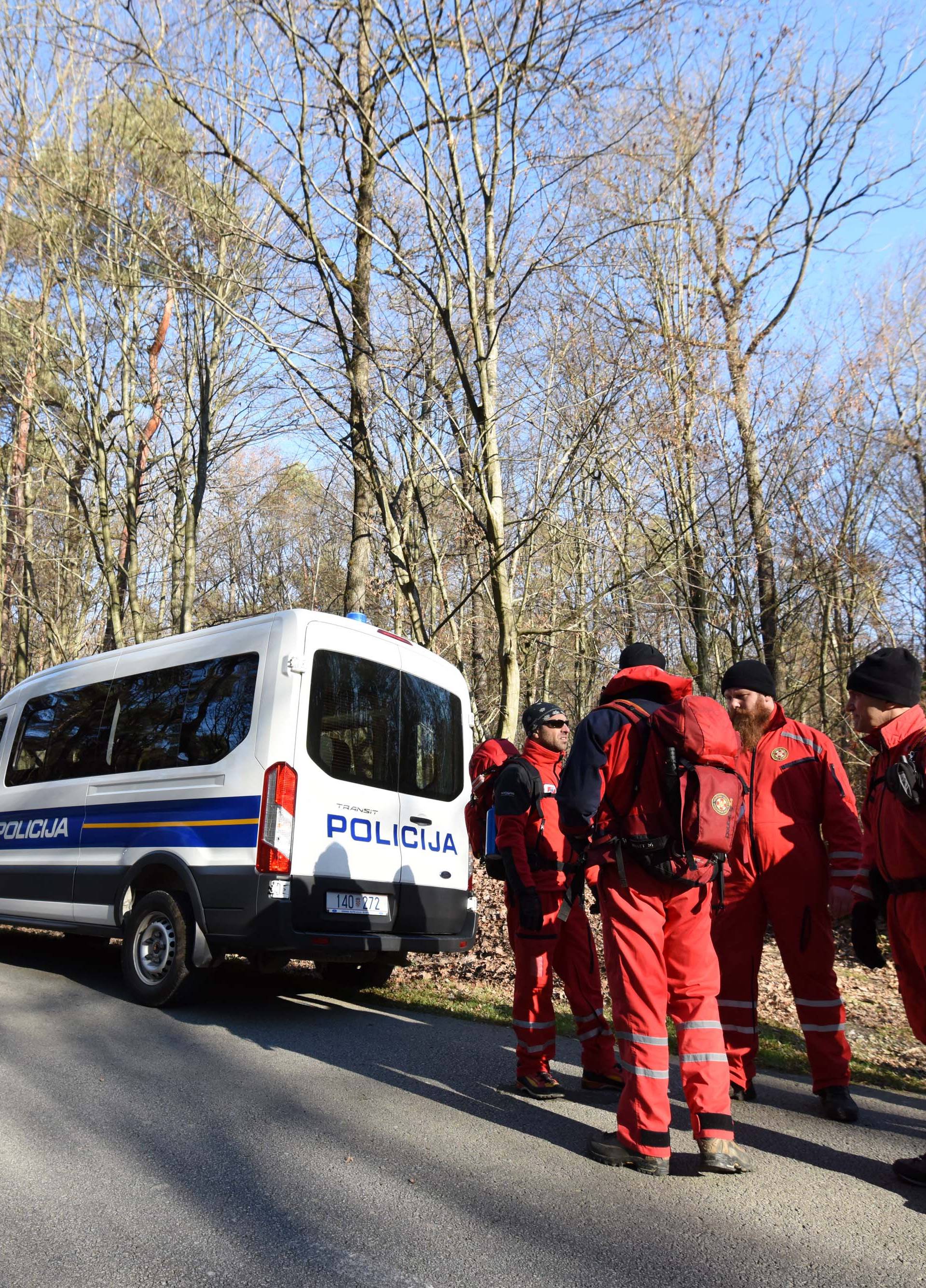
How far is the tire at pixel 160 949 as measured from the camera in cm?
612

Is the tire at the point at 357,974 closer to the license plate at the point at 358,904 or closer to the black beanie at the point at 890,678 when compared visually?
the license plate at the point at 358,904

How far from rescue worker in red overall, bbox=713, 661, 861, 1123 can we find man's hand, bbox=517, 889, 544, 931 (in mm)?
825

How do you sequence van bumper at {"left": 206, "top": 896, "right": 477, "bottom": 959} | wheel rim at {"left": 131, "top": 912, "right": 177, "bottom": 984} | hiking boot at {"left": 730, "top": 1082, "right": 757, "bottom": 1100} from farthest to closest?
wheel rim at {"left": 131, "top": 912, "right": 177, "bottom": 984}, van bumper at {"left": 206, "top": 896, "right": 477, "bottom": 959}, hiking boot at {"left": 730, "top": 1082, "right": 757, "bottom": 1100}

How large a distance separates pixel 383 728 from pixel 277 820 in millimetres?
1079

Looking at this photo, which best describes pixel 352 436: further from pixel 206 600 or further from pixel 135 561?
pixel 206 600

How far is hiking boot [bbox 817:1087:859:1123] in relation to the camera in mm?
4203

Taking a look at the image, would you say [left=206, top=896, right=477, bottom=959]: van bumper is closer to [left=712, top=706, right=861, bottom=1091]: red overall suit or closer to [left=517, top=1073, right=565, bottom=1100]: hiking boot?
[left=517, top=1073, right=565, bottom=1100]: hiking boot

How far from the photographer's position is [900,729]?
3836mm

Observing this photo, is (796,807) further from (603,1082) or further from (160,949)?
(160,949)

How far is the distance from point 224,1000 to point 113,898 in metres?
1.06

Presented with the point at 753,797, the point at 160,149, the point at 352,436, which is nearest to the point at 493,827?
the point at 753,797

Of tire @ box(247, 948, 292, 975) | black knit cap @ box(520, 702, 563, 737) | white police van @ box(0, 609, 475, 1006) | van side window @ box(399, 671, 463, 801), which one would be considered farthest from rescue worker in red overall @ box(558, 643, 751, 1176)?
van side window @ box(399, 671, 463, 801)

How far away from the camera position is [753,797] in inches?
179

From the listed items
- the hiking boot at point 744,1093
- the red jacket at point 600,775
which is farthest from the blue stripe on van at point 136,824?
the hiking boot at point 744,1093
